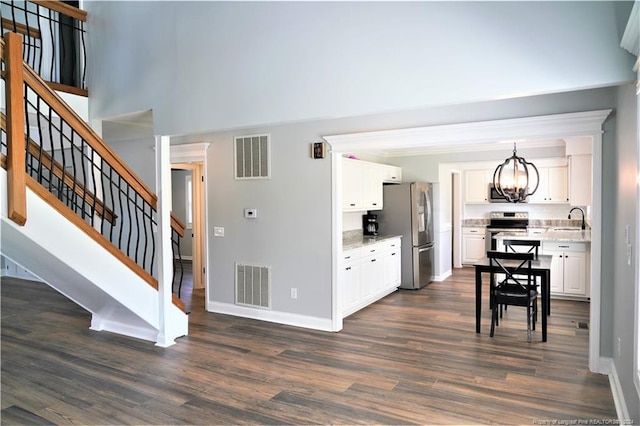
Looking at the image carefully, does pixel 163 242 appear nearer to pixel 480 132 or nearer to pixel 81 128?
pixel 81 128

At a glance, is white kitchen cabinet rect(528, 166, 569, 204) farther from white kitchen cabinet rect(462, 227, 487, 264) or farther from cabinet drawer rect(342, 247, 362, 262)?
cabinet drawer rect(342, 247, 362, 262)

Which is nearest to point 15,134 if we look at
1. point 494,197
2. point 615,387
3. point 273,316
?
point 273,316

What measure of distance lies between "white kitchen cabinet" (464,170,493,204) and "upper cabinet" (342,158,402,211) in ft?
9.32

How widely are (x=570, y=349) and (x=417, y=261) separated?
3135mm

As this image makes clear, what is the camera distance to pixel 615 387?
3.29 metres

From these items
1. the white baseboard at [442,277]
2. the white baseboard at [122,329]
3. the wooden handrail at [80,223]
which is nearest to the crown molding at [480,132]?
the wooden handrail at [80,223]

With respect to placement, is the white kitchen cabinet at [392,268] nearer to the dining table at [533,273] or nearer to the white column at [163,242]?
the dining table at [533,273]

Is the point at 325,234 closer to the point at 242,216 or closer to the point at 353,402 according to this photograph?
the point at 242,216

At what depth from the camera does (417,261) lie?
7332mm

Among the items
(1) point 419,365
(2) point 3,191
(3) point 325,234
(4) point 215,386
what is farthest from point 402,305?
(2) point 3,191

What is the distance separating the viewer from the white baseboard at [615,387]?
2872 millimetres

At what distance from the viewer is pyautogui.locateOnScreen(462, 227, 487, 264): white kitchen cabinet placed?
31.5 feet

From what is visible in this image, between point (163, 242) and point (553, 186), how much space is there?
7.37 meters

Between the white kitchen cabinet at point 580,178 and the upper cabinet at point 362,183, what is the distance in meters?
2.70
